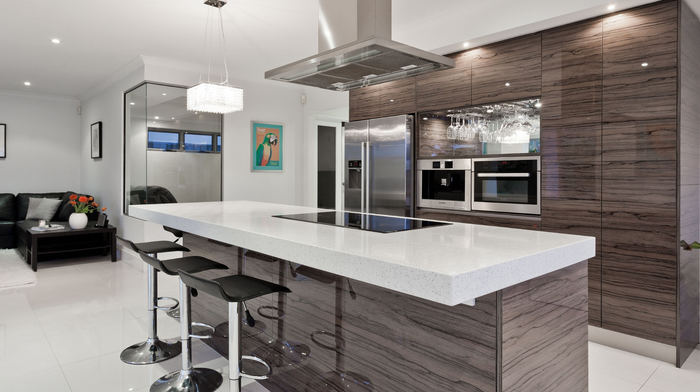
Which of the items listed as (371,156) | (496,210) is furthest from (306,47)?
(496,210)

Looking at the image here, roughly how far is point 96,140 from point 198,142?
2157 mm

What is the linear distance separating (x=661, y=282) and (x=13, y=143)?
8832mm

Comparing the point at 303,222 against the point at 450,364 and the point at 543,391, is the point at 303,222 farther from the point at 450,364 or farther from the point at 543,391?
the point at 543,391

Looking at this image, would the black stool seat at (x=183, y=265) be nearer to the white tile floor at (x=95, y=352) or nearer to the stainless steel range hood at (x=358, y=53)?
the white tile floor at (x=95, y=352)

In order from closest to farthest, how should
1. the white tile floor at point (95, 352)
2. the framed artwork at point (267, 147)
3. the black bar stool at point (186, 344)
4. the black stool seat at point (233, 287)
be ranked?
the black stool seat at point (233, 287)
the black bar stool at point (186, 344)
the white tile floor at point (95, 352)
the framed artwork at point (267, 147)

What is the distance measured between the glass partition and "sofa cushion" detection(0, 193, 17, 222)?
9.03 feet

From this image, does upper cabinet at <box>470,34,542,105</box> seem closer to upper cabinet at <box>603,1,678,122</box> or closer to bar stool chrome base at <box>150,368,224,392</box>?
upper cabinet at <box>603,1,678,122</box>

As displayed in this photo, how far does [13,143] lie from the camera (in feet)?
23.0

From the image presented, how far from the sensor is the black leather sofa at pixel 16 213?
6.45 meters

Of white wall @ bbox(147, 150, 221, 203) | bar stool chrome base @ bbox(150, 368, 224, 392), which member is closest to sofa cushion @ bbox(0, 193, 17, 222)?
white wall @ bbox(147, 150, 221, 203)

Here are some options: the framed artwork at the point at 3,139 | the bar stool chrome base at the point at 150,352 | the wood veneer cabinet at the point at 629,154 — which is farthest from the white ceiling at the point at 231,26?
the bar stool chrome base at the point at 150,352

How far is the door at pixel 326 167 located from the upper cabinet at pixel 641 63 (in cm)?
459

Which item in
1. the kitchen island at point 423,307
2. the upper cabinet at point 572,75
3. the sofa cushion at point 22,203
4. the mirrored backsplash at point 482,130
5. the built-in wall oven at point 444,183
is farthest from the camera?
the sofa cushion at point 22,203

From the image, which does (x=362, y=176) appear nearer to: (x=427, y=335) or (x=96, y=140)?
(x=427, y=335)
